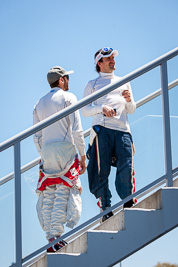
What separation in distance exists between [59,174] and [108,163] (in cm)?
40

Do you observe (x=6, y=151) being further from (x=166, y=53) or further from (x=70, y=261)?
(x=166, y=53)

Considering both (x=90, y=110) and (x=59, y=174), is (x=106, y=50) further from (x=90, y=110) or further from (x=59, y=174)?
(x=59, y=174)

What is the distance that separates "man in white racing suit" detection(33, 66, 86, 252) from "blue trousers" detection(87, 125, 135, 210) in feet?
0.34

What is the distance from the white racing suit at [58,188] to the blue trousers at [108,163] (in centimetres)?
14

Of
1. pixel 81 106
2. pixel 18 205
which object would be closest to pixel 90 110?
pixel 81 106

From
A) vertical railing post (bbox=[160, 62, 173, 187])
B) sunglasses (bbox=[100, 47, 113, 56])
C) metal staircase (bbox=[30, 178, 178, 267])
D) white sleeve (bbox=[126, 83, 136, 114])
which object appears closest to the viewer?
metal staircase (bbox=[30, 178, 178, 267])

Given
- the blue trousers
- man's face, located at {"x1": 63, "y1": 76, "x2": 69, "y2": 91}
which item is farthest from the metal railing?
man's face, located at {"x1": 63, "y1": 76, "x2": 69, "y2": 91}

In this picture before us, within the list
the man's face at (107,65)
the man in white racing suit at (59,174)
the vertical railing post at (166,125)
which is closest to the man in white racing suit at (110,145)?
Result: the man in white racing suit at (59,174)

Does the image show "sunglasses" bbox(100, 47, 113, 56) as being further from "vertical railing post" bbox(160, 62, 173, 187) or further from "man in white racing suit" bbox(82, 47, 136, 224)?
"vertical railing post" bbox(160, 62, 173, 187)

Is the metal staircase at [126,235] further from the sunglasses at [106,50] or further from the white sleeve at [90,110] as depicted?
the sunglasses at [106,50]

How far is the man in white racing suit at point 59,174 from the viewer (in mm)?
5582

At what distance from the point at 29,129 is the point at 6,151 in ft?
0.80

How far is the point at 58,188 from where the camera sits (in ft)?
18.7

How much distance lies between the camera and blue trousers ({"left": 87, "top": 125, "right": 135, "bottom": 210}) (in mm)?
5539
